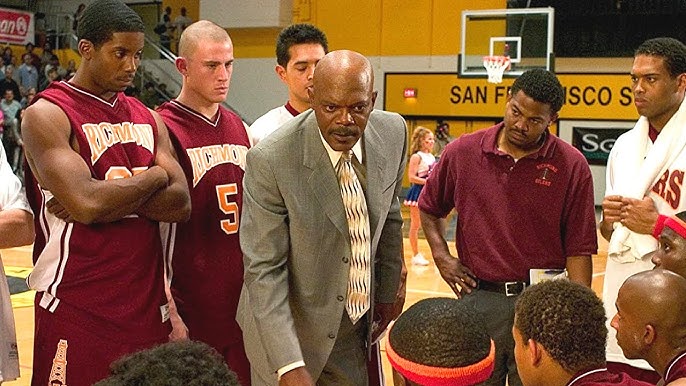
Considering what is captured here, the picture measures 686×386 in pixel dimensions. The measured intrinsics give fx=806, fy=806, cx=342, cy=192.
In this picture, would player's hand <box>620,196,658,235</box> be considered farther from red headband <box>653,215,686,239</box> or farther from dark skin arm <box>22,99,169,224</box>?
dark skin arm <box>22,99,169,224</box>

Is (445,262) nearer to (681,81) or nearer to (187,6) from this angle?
(681,81)

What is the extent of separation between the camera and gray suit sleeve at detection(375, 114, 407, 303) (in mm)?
3268

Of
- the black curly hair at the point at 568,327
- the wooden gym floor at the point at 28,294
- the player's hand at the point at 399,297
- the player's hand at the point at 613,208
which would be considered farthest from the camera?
the wooden gym floor at the point at 28,294

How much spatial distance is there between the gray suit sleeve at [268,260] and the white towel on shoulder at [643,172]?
1.90 metres

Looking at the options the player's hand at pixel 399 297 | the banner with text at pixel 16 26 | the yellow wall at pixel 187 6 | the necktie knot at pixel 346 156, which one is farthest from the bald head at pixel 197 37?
the banner with text at pixel 16 26

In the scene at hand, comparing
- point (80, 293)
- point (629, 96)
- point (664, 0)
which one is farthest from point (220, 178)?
point (629, 96)

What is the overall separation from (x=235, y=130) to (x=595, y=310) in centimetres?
Answer: 199

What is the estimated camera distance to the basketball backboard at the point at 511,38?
15234mm

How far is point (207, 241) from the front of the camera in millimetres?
3650

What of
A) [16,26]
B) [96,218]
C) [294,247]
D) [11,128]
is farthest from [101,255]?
[16,26]

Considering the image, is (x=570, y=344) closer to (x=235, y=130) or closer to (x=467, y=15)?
(x=235, y=130)

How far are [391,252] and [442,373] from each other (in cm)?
109

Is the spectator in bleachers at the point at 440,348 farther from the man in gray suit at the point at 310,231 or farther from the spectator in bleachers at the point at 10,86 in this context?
the spectator in bleachers at the point at 10,86

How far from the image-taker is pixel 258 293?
281cm
